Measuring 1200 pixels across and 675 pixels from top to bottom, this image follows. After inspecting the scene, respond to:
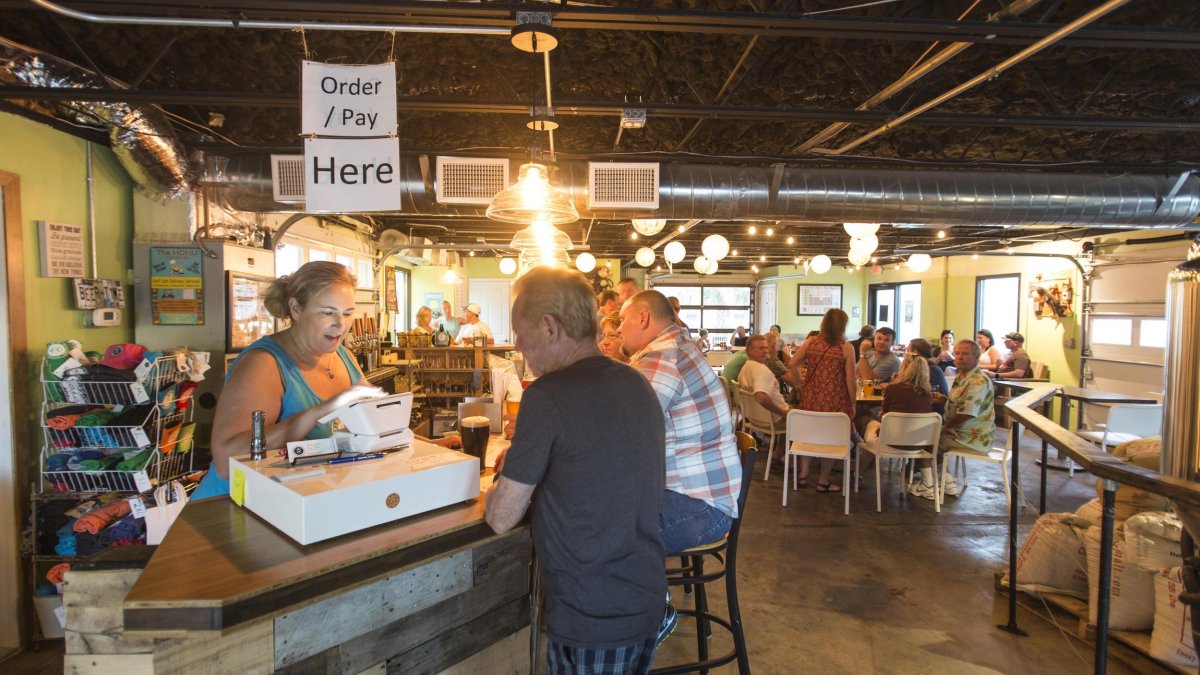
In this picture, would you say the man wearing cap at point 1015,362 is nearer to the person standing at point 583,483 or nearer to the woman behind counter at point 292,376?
the person standing at point 583,483

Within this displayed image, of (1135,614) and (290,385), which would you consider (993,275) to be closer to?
(1135,614)

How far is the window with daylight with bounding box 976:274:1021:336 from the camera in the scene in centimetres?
1040

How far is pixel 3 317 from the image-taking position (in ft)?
9.19

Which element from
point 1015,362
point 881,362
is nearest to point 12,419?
point 881,362

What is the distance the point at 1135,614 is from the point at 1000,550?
1.25m

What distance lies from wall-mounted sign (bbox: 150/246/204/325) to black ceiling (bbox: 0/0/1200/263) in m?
0.98

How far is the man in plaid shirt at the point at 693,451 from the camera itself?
6.69ft

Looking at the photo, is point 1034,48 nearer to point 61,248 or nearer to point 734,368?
point 734,368

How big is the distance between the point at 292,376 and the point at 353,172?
951 millimetres

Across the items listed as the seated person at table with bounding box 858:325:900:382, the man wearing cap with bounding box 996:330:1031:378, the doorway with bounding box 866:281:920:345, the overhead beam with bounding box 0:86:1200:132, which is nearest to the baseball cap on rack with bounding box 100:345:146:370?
the overhead beam with bounding box 0:86:1200:132

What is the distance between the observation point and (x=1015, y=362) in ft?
26.3

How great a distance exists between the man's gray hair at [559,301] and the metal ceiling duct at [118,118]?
119 inches

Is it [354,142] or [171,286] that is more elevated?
[354,142]

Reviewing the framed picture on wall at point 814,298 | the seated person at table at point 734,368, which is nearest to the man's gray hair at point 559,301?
Result: the seated person at table at point 734,368
